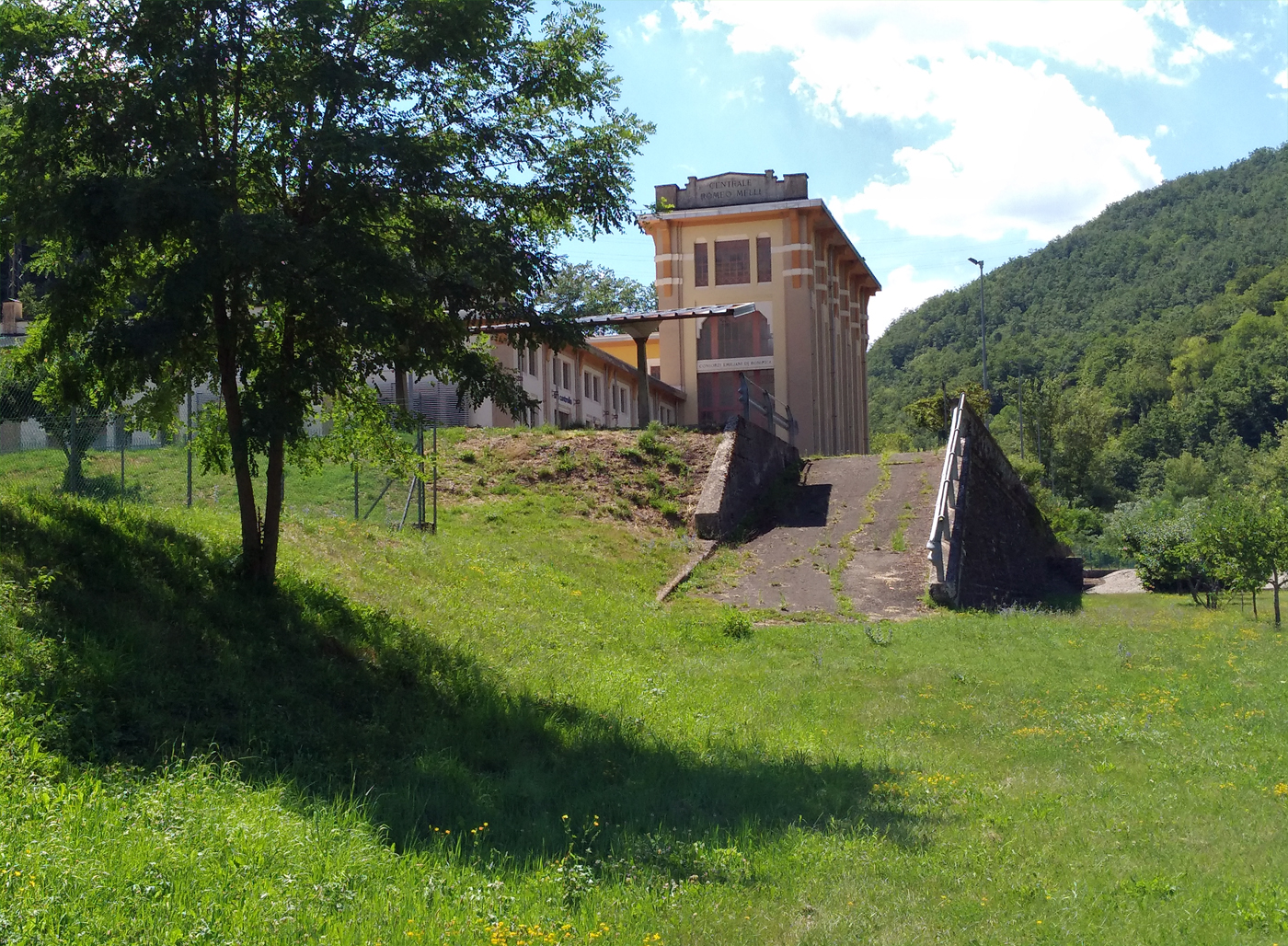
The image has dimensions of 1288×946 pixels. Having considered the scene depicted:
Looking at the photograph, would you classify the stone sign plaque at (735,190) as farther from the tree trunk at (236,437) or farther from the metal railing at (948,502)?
the tree trunk at (236,437)

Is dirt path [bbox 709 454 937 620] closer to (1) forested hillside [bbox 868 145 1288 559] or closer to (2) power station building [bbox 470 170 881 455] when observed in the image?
(2) power station building [bbox 470 170 881 455]

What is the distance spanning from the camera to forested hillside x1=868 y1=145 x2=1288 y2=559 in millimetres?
88000

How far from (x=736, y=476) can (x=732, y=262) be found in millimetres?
22049

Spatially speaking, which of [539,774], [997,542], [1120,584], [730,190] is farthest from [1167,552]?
[539,774]

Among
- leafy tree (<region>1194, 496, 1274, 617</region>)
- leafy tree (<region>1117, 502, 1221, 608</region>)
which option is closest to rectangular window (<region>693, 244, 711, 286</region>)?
leafy tree (<region>1117, 502, 1221, 608</region>)

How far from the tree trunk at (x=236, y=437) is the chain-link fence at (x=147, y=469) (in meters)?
1.35

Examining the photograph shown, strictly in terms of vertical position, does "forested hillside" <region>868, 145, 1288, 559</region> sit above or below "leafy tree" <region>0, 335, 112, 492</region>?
above

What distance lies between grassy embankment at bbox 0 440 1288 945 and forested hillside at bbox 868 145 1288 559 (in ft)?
169

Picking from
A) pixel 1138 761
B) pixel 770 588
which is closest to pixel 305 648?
pixel 1138 761

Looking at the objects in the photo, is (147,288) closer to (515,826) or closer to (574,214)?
(574,214)

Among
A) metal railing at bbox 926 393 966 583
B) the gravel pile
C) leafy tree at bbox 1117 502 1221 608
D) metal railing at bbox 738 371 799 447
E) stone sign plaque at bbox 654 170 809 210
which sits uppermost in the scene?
stone sign plaque at bbox 654 170 809 210

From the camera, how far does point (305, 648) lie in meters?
10.2

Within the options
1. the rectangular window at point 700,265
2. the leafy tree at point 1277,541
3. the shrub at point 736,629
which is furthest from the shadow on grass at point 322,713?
the rectangular window at point 700,265

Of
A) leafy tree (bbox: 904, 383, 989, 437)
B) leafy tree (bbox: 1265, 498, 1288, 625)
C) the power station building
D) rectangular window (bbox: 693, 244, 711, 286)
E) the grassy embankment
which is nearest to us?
the grassy embankment
